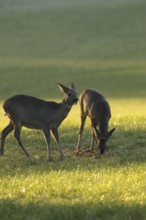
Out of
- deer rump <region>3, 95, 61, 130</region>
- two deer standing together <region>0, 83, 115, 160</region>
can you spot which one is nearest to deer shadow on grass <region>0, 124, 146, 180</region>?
two deer standing together <region>0, 83, 115, 160</region>

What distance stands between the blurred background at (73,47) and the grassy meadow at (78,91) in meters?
0.07

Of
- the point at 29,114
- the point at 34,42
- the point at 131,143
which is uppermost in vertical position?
the point at 29,114

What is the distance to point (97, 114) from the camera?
13594mm

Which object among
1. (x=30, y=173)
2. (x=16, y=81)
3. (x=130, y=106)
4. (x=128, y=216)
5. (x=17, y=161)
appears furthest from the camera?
(x=16, y=81)

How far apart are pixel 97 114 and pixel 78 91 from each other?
21088 millimetres

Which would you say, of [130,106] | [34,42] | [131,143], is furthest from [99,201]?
[34,42]

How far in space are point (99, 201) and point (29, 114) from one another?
14.2 ft

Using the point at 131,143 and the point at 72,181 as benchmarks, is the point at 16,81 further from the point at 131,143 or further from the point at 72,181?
the point at 72,181

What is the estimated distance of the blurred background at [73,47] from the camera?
3822 centimetres

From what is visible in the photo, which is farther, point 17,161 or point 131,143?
point 131,143

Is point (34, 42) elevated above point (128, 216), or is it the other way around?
point (128, 216)

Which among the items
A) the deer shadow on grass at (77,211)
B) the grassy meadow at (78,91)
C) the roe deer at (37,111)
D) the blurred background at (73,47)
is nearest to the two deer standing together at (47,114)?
the roe deer at (37,111)

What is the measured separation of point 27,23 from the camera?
209 ft

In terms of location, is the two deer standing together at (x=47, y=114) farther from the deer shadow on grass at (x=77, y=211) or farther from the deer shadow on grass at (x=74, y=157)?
the deer shadow on grass at (x=77, y=211)
